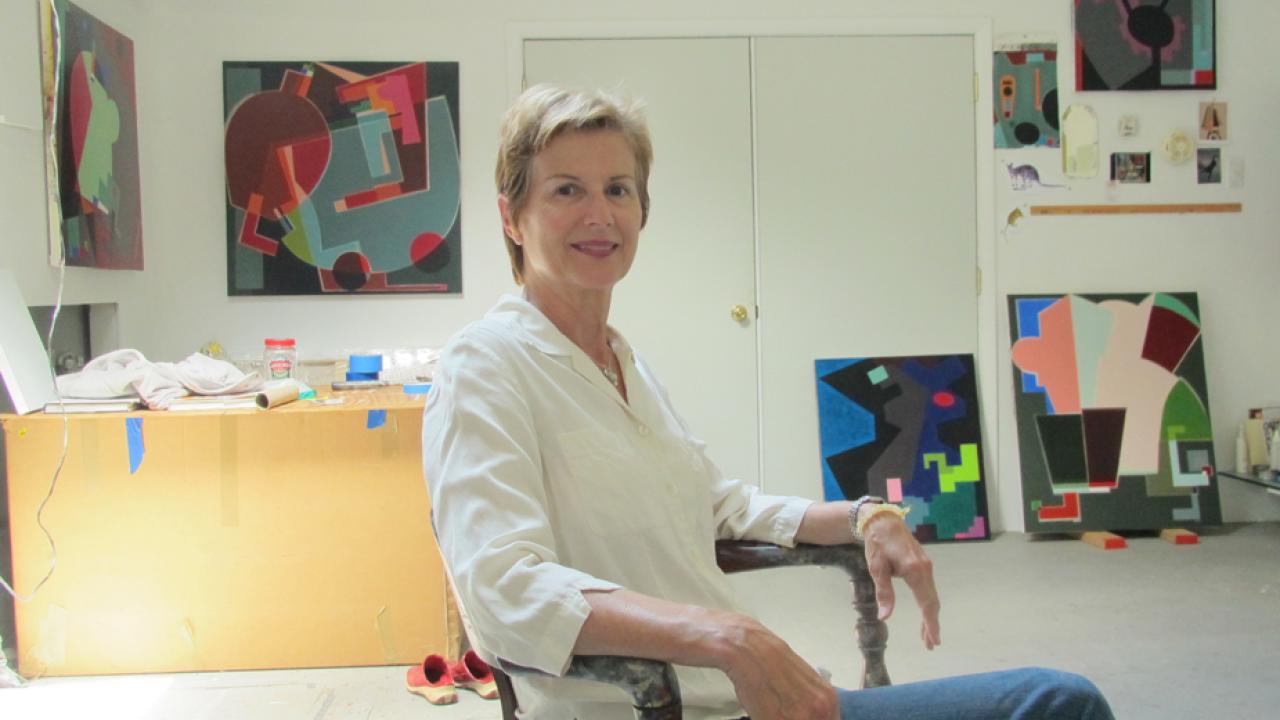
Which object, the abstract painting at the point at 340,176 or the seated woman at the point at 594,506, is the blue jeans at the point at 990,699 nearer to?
the seated woman at the point at 594,506

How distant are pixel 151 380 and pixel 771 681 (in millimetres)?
2575

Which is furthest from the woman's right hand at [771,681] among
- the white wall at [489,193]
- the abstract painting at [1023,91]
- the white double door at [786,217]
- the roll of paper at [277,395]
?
the abstract painting at [1023,91]

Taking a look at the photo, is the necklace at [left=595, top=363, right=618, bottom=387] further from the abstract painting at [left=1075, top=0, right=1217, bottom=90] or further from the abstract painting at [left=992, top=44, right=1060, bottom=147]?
the abstract painting at [left=1075, top=0, right=1217, bottom=90]

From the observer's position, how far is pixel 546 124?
1354mm

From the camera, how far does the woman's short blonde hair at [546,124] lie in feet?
4.46

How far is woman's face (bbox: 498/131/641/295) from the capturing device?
1371 millimetres

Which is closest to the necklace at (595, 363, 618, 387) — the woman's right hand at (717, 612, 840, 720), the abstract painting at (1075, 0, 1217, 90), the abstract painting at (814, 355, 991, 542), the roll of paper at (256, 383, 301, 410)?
the woman's right hand at (717, 612, 840, 720)

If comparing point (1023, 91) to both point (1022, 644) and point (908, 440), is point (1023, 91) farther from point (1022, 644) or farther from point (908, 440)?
point (1022, 644)

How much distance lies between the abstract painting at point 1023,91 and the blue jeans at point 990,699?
346cm

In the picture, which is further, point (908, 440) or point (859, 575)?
point (908, 440)

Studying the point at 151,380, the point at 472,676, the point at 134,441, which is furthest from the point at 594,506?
the point at 151,380

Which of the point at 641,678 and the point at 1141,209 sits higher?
the point at 1141,209

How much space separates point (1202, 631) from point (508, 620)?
9.05ft

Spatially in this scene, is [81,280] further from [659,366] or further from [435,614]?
[659,366]
